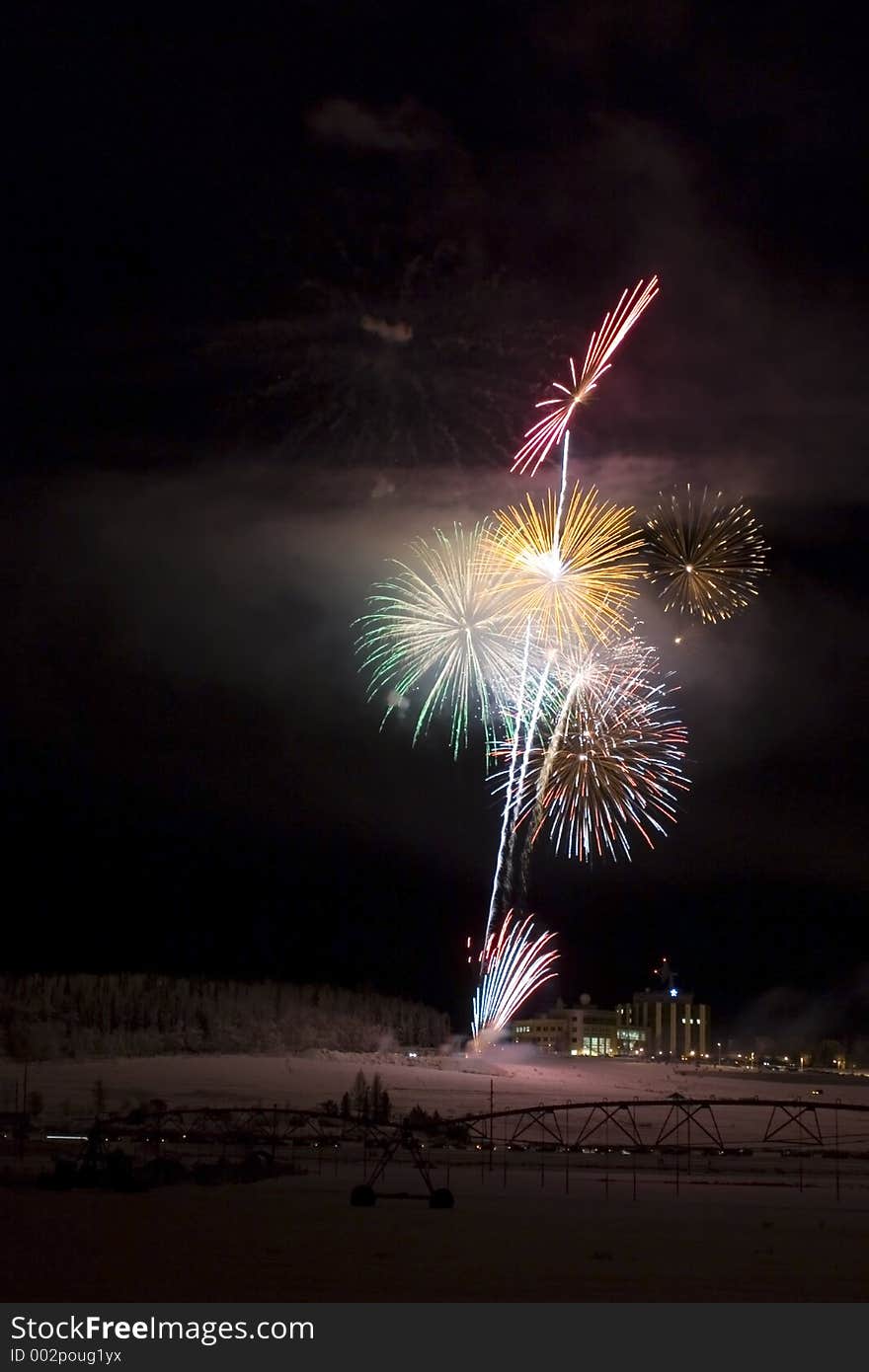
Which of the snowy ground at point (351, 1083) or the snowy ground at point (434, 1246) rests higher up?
the snowy ground at point (434, 1246)

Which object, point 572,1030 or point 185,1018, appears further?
point 572,1030

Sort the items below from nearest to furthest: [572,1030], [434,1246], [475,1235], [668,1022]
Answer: [434,1246] → [475,1235] → [572,1030] → [668,1022]

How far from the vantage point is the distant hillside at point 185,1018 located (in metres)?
73.8

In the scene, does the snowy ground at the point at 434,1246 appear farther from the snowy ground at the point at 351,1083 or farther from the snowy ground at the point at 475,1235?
the snowy ground at the point at 351,1083

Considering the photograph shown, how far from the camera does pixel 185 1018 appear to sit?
278 feet

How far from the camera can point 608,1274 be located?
17812mm

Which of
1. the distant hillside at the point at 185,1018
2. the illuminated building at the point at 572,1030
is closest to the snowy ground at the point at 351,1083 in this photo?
the distant hillside at the point at 185,1018

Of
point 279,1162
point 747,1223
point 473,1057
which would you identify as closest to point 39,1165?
point 279,1162

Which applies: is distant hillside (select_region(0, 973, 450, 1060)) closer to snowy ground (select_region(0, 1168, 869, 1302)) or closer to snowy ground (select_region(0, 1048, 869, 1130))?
snowy ground (select_region(0, 1048, 869, 1130))

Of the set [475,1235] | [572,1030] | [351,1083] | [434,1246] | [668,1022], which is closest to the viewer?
[434,1246]

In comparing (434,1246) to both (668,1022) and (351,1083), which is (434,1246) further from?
(668,1022)

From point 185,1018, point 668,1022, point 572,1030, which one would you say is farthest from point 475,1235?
point 668,1022
